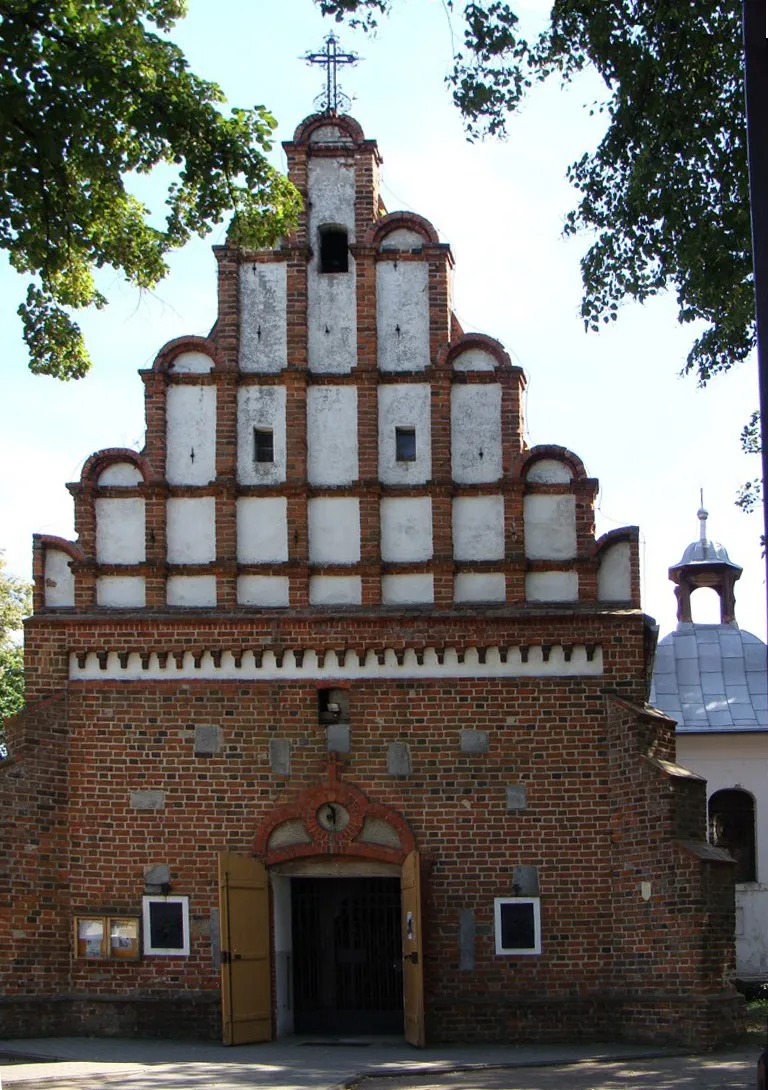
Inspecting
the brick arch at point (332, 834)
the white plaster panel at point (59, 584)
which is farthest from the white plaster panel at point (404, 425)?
the white plaster panel at point (59, 584)

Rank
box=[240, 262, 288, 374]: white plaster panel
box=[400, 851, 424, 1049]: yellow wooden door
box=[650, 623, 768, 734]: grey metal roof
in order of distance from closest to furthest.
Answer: box=[400, 851, 424, 1049]: yellow wooden door, box=[240, 262, 288, 374]: white plaster panel, box=[650, 623, 768, 734]: grey metal roof

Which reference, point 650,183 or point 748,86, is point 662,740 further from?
point 748,86

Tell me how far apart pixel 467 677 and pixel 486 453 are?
2.48 metres

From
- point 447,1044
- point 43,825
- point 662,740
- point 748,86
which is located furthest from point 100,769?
point 748,86

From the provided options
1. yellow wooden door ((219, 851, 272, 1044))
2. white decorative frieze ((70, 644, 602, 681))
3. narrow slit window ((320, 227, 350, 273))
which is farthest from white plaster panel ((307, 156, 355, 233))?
yellow wooden door ((219, 851, 272, 1044))

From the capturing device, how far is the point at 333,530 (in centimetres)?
1759

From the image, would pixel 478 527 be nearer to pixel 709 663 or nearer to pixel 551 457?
pixel 551 457

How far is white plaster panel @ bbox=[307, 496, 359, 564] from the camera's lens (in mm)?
17531

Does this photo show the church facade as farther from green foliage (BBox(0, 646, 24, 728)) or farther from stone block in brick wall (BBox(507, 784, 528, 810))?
green foliage (BBox(0, 646, 24, 728))

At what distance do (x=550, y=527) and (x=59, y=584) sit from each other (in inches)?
211

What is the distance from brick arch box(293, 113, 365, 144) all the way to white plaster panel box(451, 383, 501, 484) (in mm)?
3252

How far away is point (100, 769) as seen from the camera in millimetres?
17078

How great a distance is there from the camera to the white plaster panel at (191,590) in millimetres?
17453

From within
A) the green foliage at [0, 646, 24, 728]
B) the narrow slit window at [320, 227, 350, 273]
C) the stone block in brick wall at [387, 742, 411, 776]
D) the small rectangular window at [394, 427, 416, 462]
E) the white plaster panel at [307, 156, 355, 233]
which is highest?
the white plaster panel at [307, 156, 355, 233]
